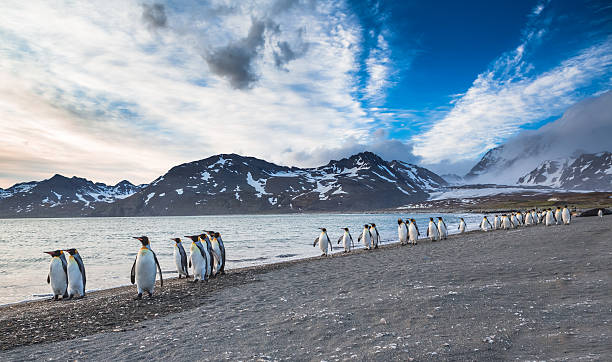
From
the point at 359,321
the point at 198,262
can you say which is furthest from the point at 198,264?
the point at 359,321

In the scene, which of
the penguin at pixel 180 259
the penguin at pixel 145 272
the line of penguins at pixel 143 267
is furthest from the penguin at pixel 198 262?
the penguin at pixel 145 272

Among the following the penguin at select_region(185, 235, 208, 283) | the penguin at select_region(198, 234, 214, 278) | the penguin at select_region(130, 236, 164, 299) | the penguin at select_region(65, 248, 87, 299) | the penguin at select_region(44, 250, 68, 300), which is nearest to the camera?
the penguin at select_region(130, 236, 164, 299)

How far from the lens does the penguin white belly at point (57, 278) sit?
11.1 m

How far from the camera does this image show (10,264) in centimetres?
2038

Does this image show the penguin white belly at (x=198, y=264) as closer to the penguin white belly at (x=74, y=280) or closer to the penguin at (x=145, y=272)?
the penguin at (x=145, y=272)

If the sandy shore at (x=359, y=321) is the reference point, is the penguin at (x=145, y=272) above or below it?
above

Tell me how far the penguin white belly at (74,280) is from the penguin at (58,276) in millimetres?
144

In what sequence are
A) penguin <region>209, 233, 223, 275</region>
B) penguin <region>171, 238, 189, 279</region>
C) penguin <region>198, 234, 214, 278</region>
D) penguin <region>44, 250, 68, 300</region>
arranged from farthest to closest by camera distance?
penguin <region>171, 238, 189, 279</region> → penguin <region>209, 233, 223, 275</region> → penguin <region>198, 234, 214, 278</region> → penguin <region>44, 250, 68, 300</region>

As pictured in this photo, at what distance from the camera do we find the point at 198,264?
41.5 ft

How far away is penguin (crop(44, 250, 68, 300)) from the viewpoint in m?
11.1

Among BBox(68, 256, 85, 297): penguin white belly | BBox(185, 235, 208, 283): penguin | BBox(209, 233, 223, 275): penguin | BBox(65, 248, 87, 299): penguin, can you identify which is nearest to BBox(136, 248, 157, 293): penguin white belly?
BBox(185, 235, 208, 283): penguin

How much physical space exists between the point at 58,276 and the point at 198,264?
4.28 meters

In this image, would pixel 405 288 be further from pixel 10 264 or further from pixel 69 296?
pixel 10 264

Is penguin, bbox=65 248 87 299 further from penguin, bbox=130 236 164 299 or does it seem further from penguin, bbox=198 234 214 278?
penguin, bbox=198 234 214 278
